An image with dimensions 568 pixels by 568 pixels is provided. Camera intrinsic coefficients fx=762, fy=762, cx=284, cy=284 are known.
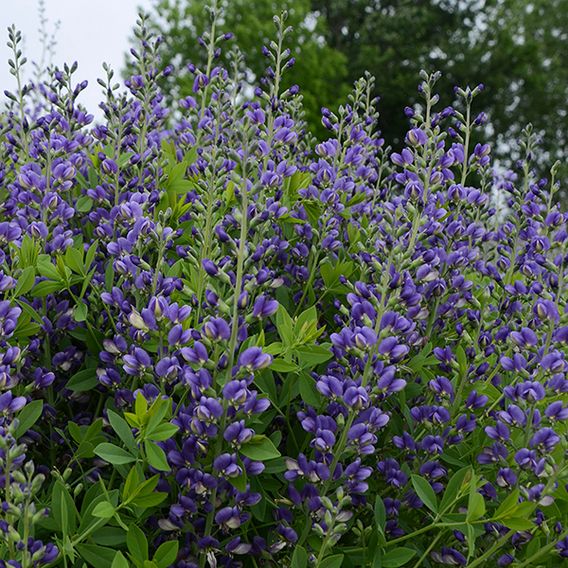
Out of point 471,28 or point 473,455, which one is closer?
point 473,455

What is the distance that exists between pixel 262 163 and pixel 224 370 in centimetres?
106

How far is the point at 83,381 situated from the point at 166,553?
0.58m

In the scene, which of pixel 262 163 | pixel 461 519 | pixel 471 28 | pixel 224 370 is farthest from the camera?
pixel 471 28

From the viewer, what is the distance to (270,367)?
1.97 meters

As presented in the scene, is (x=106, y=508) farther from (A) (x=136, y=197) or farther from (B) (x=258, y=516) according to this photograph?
(A) (x=136, y=197)

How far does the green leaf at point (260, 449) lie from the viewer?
1.80 meters

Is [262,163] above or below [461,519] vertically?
above

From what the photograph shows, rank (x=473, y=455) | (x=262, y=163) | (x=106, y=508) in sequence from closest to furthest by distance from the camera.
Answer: (x=106, y=508) → (x=473, y=455) → (x=262, y=163)

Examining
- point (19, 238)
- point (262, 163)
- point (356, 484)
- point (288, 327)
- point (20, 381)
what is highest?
point (262, 163)

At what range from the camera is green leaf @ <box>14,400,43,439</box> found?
76.1 inches

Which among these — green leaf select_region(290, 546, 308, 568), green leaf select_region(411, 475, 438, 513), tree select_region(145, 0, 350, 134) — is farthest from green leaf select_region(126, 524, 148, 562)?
tree select_region(145, 0, 350, 134)

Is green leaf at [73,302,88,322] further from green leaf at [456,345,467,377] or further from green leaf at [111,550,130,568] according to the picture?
green leaf at [456,345,467,377]

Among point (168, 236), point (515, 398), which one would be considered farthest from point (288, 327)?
point (515, 398)

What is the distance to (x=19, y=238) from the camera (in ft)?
7.93
